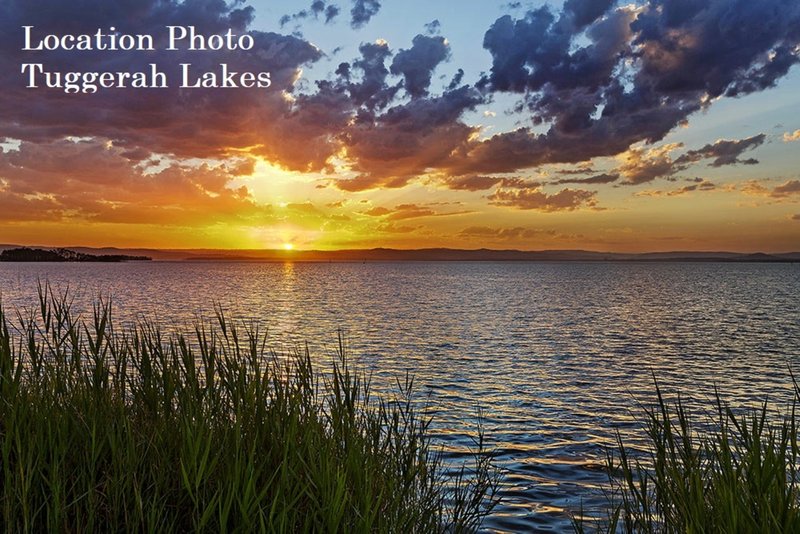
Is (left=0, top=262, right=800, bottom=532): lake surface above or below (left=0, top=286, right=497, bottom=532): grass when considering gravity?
below

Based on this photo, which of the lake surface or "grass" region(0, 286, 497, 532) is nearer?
"grass" region(0, 286, 497, 532)

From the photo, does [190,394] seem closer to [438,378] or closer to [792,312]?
[438,378]

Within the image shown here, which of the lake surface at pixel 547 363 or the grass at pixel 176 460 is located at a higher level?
the grass at pixel 176 460

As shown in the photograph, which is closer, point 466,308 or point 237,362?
point 237,362

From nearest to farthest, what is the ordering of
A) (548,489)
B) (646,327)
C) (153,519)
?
(153,519)
(548,489)
(646,327)

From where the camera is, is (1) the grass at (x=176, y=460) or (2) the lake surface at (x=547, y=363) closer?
(1) the grass at (x=176, y=460)

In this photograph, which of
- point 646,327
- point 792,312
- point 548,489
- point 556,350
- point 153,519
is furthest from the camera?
point 792,312

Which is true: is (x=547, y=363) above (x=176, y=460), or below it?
below

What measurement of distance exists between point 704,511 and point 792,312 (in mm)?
66334

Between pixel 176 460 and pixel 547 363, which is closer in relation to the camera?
pixel 176 460

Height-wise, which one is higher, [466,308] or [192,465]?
[192,465]

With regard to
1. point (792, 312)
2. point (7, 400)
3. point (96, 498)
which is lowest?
point (792, 312)

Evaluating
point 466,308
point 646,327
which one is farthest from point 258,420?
point 466,308

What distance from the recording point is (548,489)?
524 inches
